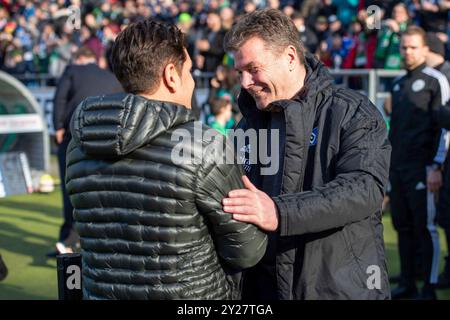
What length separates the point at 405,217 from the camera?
6480 mm

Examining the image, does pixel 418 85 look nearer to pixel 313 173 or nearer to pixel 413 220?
pixel 413 220

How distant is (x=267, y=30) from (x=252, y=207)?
0.77 meters

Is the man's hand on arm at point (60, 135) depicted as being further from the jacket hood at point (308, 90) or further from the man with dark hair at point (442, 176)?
the jacket hood at point (308, 90)

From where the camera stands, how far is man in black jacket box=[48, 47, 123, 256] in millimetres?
7805

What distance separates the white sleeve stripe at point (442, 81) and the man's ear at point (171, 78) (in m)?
4.04

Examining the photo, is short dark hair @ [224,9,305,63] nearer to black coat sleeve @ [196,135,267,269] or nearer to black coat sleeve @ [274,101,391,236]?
black coat sleeve @ [274,101,391,236]

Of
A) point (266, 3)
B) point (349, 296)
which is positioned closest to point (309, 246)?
point (349, 296)

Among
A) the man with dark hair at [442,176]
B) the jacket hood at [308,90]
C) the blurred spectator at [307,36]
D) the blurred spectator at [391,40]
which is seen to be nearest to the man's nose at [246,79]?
the jacket hood at [308,90]

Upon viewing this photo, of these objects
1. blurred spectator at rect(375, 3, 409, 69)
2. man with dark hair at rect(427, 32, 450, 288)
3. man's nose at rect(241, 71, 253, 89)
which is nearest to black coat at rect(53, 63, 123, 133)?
man with dark hair at rect(427, 32, 450, 288)

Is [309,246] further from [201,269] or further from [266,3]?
[266,3]

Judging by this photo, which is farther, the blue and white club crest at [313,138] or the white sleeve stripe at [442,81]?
the white sleeve stripe at [442,81]

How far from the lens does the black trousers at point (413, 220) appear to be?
20.7 ft

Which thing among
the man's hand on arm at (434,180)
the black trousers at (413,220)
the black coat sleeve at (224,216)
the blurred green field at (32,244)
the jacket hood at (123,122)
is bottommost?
the blurred green field at (32,244)

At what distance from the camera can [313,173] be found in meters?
2.88
